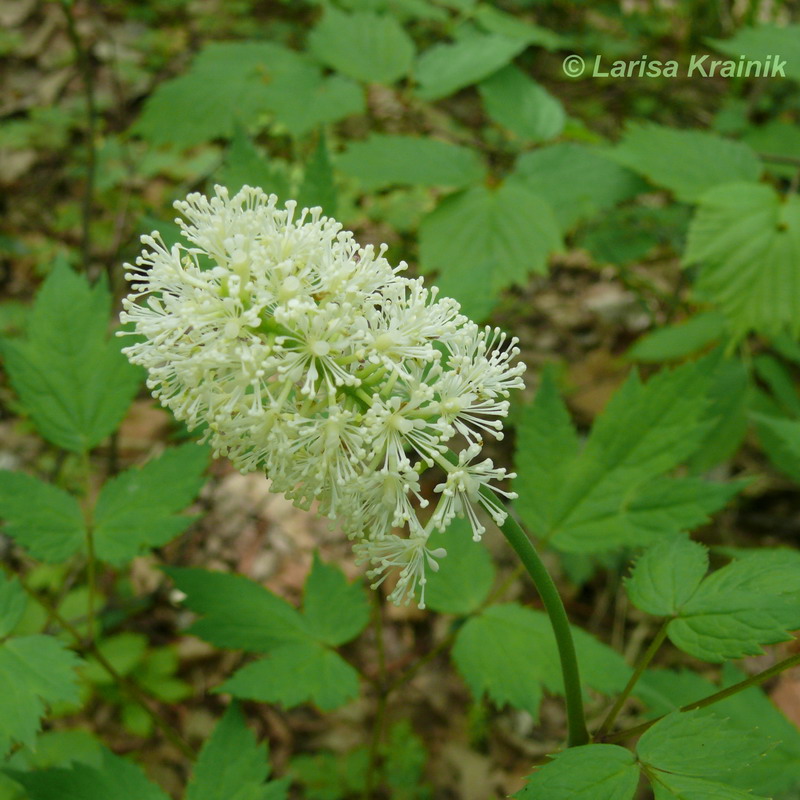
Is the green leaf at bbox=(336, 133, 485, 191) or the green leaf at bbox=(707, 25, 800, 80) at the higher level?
the green leaf at bbox=(707, 25, 800, 80)

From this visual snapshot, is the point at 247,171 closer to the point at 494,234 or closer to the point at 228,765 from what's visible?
the point at 494,234

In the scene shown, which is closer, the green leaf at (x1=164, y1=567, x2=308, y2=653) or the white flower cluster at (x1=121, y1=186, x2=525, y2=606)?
the white flower cluster at (x1=121, y1=186, x2=525, y2=606)

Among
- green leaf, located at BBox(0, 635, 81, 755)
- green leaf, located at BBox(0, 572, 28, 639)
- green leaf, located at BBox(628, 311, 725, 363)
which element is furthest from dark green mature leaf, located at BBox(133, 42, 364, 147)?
green leaf, located at BBox(0, 635, 81, 755)

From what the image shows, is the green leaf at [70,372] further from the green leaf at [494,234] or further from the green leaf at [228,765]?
the green leaf at [494,234]

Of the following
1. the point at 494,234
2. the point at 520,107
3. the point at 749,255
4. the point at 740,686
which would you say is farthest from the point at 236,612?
the point at 520,107

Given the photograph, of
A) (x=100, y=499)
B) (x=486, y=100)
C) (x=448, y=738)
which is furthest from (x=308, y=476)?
(x=486, y=100)

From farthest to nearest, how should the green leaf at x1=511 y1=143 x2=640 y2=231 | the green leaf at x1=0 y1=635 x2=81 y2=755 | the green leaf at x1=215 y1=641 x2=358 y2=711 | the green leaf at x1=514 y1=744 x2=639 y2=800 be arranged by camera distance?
the green leaf at x1=511 y1=143 x2=640 y2=231
the green leaf at x1=215 y1=641 x2=358 y2=711
the green leaf at x1=0 y1=635 x2=81 y2=755
the green leaf at x1=514 y1=744 x2=639 y2=800

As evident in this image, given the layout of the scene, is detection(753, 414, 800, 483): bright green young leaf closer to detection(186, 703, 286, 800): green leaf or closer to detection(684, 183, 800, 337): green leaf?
detection(684, 183, 800, 337): green leaf
